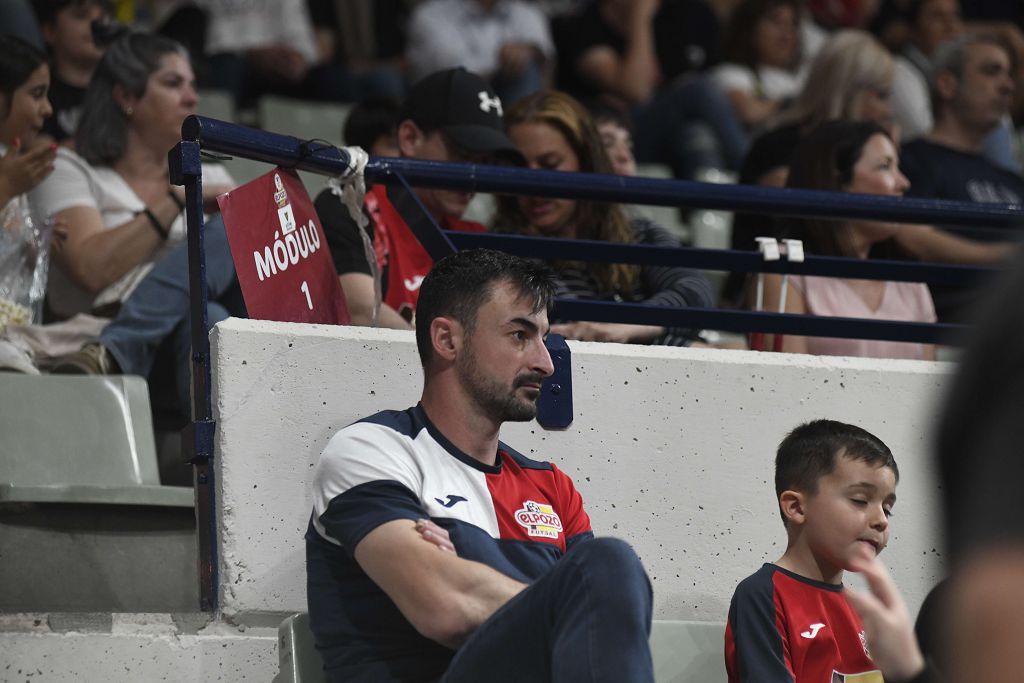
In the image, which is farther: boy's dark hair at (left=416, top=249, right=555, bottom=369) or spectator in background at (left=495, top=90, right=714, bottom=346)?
spectator in background at (left=495, top=90, right=714, bottom=346)

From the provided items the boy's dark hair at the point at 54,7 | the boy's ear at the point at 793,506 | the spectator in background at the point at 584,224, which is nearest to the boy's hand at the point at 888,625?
the boy's ear at the point at 793,506

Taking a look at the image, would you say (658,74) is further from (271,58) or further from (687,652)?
(687,652)

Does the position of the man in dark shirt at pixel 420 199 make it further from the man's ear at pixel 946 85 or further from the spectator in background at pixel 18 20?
the man's ear at pixel 946 85

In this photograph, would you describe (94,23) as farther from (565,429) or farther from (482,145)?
(565,429)

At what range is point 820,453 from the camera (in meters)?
3.26

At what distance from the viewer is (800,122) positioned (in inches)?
228

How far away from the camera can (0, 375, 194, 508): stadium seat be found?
362 cm

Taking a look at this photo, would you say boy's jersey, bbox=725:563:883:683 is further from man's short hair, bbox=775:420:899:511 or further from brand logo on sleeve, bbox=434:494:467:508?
brand logo on sleeve, bbox=434:494:467:508

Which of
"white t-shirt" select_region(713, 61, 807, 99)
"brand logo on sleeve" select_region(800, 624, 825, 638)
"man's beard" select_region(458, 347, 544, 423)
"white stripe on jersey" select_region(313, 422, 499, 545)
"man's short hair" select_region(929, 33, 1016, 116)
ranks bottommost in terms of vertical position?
"brand logo on sleeve" select_region(800, 624, 825, 638)

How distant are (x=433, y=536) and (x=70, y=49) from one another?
3.67 metres

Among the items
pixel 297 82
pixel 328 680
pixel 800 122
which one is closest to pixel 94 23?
pixel 297 82

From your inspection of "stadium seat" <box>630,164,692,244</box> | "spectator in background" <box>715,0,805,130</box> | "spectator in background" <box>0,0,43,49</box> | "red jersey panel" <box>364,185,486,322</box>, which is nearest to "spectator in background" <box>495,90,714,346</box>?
"red jersey panel" <box>364,185,486,322</box>

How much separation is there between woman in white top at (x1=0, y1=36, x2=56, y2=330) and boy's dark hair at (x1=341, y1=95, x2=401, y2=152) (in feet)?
3.74

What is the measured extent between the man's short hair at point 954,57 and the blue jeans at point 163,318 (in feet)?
11.6
